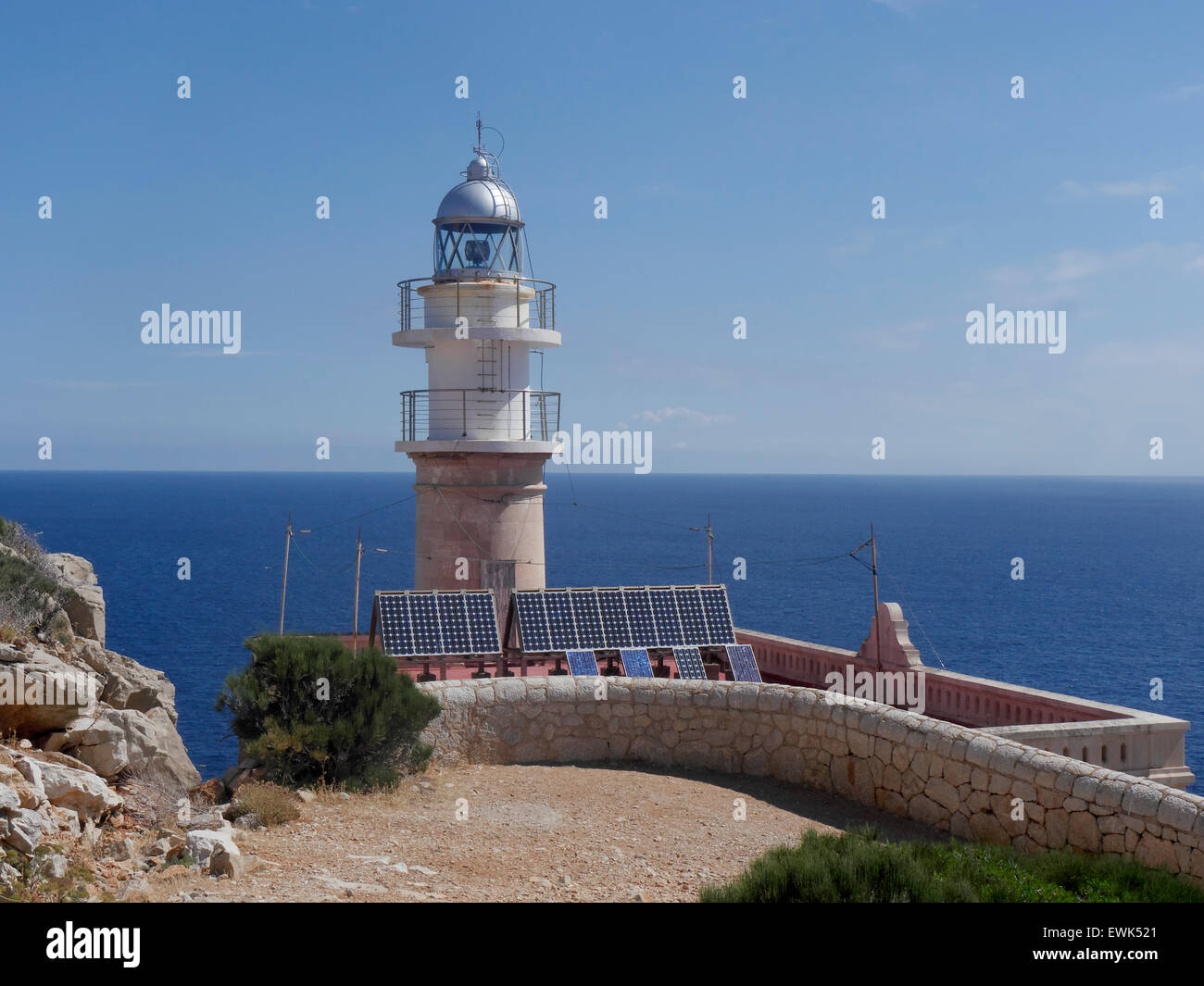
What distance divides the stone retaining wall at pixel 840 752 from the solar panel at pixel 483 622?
4.19 m

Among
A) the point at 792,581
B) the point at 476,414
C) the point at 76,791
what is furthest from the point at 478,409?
the point at 792,581

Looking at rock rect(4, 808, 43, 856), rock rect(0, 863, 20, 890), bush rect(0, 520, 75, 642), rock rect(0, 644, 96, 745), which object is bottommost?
rock rect(0, 863, 20, 890)

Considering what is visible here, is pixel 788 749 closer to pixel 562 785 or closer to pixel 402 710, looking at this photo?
pixel 562 785

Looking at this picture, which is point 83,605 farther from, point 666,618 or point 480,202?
point 480,202

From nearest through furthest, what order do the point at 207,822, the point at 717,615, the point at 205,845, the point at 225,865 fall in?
the point at 225,865 < the point at 205,845 < the point at 207,822 < the point at 717,615

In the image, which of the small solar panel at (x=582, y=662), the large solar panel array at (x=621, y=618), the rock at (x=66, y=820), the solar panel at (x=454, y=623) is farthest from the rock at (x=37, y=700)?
the large solar panel array at (x=621, y=618)

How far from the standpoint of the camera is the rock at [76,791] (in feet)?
26.0

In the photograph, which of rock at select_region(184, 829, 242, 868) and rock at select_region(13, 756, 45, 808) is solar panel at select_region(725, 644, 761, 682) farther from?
rock at select_region(13, 756, 45, 808)

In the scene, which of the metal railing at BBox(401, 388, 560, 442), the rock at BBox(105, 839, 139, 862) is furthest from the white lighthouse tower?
the rock at BBox(105, 839, 139, 862)

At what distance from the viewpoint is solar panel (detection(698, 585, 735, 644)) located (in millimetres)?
17328

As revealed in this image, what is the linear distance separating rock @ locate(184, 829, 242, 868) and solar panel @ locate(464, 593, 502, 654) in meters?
8.79

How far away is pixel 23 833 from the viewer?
6762mm

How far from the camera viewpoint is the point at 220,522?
460 feet

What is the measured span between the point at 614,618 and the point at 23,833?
11.0 m
